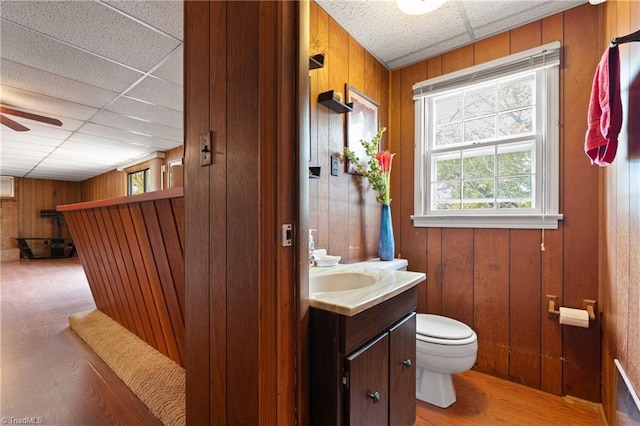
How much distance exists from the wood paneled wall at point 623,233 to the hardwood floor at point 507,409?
0.49 feet

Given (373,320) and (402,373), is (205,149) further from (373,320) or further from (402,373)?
(402,373)

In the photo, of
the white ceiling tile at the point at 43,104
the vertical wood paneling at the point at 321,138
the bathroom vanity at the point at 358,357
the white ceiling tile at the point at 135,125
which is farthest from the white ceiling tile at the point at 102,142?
the bathroom vanity at the point at 358,357

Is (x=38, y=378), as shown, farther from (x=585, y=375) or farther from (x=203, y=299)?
(x=585, y=375)

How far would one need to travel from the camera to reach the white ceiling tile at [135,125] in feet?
12.2

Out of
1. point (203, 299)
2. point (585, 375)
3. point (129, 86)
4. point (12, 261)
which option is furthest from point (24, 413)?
point (12, 261)

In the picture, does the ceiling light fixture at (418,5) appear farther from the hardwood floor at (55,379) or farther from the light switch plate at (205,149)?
the hardwood floor at (55,379)

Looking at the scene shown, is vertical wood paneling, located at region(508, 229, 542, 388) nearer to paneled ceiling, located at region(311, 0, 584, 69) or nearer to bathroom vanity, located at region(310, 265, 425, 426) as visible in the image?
bathroom vanity, located at region(310, 265, 425, 426)

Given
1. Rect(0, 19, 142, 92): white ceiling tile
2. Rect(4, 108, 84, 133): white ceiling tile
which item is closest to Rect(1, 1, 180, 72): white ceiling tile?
Rect(0, 19, 142, 92): white ceiling tile

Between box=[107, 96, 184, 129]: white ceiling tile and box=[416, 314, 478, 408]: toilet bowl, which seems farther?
box=[107, 96, 184, 129]: white ceiling tile

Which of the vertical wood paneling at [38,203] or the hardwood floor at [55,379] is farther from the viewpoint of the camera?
the vertical wood paneling at [38,203]

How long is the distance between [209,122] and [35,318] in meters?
2.98

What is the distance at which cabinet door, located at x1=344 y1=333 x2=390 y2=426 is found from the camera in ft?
3.06

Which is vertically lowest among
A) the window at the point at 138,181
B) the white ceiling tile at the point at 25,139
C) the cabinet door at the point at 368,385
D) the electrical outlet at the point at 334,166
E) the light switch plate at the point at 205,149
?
the cabinet door at the point at 368,385

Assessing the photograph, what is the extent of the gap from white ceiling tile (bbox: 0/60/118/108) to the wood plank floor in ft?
7.17
